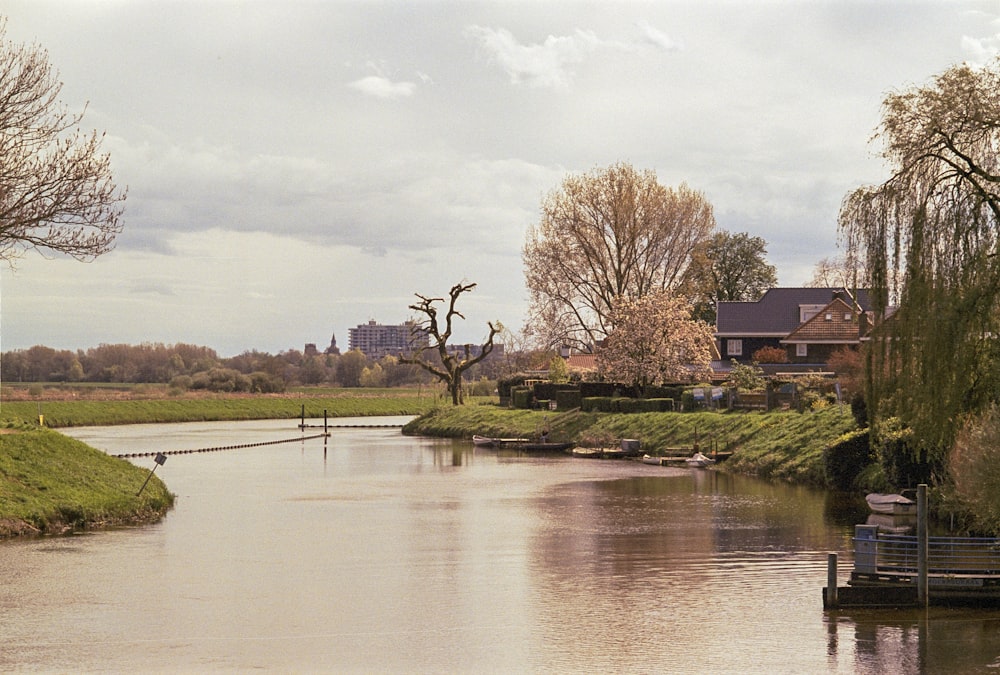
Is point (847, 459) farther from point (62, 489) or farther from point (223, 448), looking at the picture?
point (223, 448)

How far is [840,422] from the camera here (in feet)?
160

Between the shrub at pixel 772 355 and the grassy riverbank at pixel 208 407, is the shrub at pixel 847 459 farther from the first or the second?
the grassy riverbank at pixel 208 407

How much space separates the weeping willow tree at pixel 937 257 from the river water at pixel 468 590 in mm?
4358

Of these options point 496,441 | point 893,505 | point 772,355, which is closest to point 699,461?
point 893,505

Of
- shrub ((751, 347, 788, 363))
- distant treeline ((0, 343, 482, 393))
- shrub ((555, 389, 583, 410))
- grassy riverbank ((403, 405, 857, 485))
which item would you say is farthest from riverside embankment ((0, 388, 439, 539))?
distant treeline ((0, 343, 482, 393))

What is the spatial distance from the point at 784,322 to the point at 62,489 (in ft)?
215

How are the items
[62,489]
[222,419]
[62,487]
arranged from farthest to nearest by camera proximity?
[222,419], [62,487], [62,489]

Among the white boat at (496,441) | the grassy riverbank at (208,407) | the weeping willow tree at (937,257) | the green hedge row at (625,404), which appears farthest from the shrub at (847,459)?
the grassy riverbank at (208,407)

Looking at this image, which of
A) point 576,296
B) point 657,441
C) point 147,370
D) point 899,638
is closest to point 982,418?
point 899,638

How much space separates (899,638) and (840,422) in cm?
3041

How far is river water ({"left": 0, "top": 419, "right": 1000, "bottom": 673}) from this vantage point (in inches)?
725

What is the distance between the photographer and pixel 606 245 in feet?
271

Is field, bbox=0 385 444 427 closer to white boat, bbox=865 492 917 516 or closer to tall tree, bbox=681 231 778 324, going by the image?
tall tree, bbox=681 231 778 324

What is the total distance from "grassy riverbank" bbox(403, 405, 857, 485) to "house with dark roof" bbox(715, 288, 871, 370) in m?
19.4
